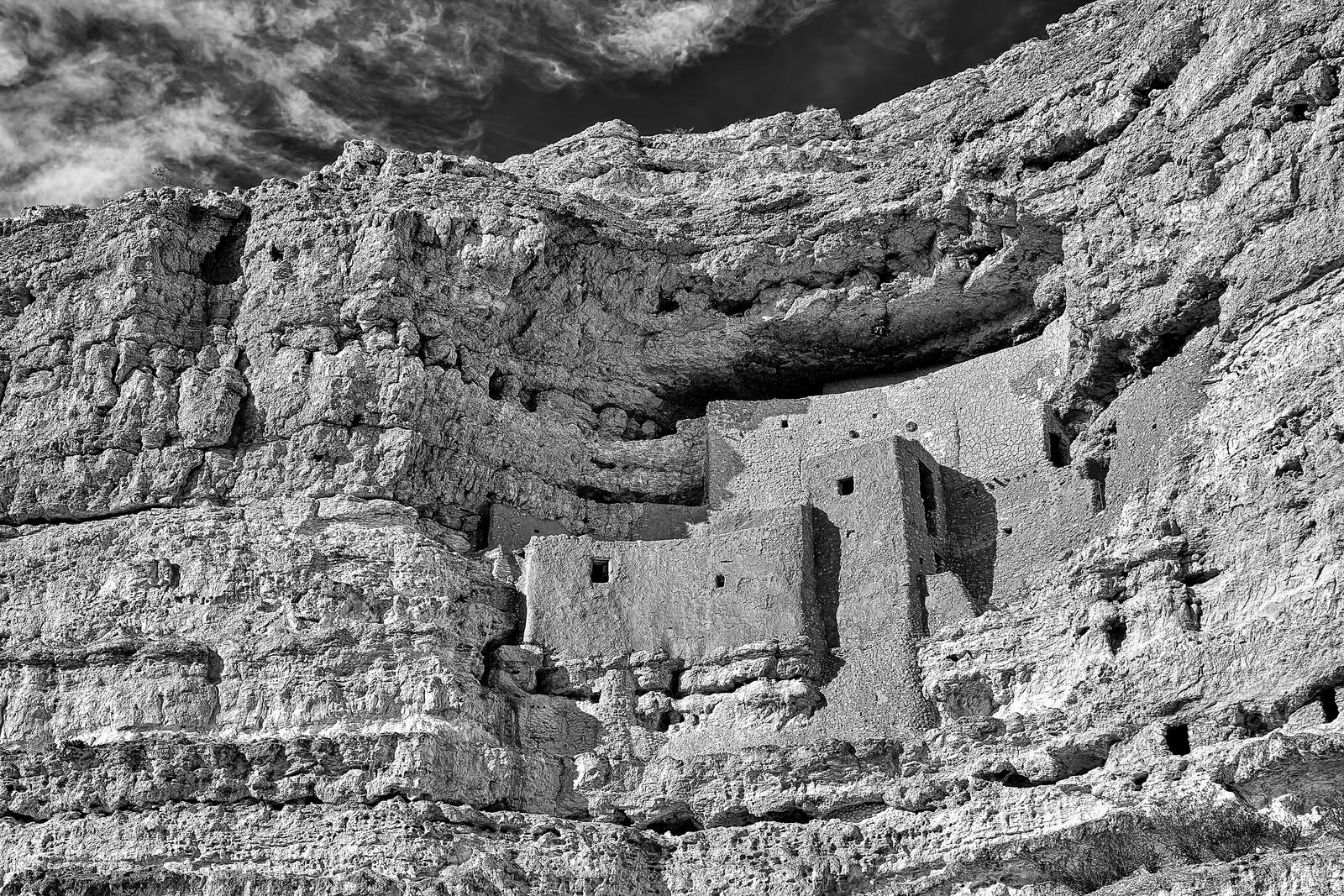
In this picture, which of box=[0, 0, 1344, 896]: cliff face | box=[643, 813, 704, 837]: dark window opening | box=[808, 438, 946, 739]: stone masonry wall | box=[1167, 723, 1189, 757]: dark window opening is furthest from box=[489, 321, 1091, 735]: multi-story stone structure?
box=[1167, 723, 1189, 757]: dark window opening

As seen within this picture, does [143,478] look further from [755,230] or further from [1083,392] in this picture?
[1083,392]

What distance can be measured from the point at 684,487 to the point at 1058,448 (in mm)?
5472

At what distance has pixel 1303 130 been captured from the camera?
24.9 m

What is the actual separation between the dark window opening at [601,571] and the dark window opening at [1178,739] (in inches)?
301

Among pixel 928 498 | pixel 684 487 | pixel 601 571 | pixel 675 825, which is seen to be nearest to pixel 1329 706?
pixel 928 498

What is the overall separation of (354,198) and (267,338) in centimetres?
250

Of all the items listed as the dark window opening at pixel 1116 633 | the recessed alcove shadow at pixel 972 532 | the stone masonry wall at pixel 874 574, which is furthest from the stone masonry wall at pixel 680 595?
the dark window opening at pixel 1116 633

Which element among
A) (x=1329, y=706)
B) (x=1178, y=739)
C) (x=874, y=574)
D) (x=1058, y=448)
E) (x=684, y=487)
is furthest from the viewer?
(x=684, y=487)

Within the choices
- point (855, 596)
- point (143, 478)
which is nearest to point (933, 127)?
point (855, 596)

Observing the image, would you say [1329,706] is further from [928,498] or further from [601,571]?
[601,571]

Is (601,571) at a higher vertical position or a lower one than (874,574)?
higher

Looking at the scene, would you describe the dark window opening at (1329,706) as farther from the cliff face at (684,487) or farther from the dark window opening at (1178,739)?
the dark window opening at (1178,739)

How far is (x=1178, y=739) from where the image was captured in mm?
22047

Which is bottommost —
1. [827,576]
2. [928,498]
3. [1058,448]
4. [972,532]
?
[827,576]
